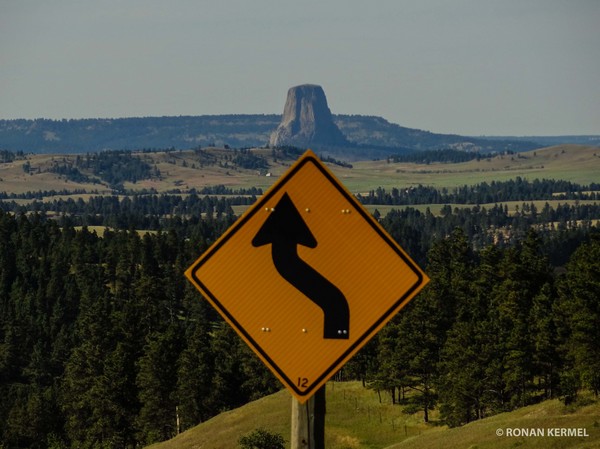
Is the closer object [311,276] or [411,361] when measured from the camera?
[311,276]

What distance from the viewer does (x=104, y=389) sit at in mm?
121000

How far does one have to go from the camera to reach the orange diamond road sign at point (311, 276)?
9281 millimetres

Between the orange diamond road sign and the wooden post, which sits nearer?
the orange diamond road sign

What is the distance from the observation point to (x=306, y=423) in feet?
31.7

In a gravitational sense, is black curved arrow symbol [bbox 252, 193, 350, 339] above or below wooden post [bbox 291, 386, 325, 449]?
above

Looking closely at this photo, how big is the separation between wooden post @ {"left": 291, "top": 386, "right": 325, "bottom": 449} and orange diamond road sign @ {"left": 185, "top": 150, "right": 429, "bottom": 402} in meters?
0.24

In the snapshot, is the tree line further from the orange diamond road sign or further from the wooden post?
the orange diamond road sign

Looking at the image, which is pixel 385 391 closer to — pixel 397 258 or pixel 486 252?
pixel 486 252

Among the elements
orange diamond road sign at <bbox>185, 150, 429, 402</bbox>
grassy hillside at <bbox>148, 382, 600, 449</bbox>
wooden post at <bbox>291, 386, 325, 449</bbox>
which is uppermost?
orange diamond road sign at <bbox>185, 150, 429, 402</bbox>

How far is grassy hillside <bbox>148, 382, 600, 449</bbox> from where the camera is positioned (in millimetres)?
65562

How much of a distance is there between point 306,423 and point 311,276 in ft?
5.03

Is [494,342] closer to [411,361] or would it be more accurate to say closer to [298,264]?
[411,361]

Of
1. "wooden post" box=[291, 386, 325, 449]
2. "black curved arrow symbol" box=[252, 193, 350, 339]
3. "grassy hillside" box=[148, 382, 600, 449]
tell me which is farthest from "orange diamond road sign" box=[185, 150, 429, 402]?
"grassy hillside" box=[148, 382, 600, 449]

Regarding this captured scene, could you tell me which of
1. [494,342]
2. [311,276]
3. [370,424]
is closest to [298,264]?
[311,276]
